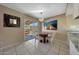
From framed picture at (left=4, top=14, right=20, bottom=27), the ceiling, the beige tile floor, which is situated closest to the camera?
the ceiling

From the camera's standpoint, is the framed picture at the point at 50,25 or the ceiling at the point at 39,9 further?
the framed picture at the point at 50,25

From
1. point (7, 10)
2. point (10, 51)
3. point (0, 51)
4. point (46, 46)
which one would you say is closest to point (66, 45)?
point (46, 46)

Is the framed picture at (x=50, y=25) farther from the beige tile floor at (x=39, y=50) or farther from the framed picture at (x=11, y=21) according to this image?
the framed picture at (x=11, y=21)

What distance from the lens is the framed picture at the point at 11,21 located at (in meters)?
2.51

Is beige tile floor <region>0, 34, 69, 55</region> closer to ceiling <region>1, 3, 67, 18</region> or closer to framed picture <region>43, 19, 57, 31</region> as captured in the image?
framed picture <region>43, 19, 57, 31</region>

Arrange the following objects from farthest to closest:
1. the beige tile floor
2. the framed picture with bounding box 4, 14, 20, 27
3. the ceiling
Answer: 1. the framed picture with bounding box 4, 14, 20, 27
2. the beige tile floor
3. the ceiling

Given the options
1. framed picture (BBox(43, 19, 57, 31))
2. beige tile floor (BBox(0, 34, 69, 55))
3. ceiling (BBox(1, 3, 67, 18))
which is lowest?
beige tile floor (BBox(0, 34, 69, 55))

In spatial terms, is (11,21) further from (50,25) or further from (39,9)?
(50,25)

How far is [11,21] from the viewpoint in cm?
256

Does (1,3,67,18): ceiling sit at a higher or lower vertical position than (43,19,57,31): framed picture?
higher

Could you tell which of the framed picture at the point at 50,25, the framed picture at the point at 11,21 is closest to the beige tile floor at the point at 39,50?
the framed picture at the point at 50,25

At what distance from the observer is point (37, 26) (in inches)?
97.7

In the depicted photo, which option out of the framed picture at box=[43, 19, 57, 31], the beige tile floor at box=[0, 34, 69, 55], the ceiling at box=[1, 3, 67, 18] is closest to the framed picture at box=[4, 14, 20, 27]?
the ceiling at box=[1, 3, 67, 18]

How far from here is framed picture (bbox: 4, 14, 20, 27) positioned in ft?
8.22
